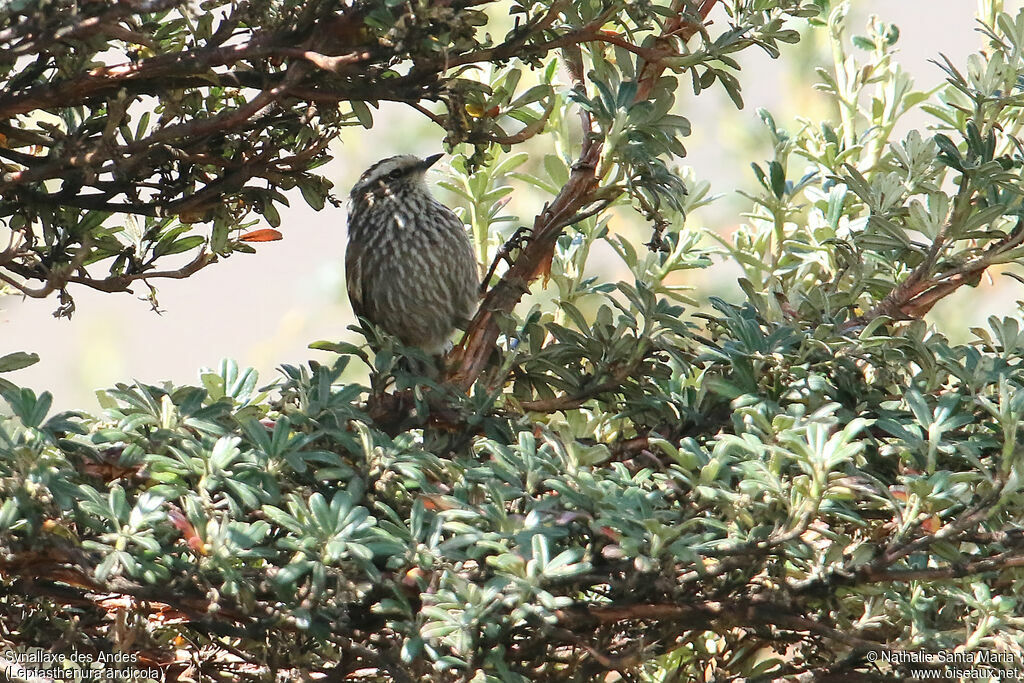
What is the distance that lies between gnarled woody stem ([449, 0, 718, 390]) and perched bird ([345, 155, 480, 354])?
143 cm

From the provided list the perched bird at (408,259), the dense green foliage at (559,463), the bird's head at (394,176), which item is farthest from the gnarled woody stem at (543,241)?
the bird's head at (394,176)

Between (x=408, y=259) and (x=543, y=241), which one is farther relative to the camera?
(x=408, y=259)

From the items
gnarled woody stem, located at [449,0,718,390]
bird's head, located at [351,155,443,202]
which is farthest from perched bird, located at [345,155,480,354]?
gnarled woody stem, located at [449,0,718,390]

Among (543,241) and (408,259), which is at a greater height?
(408,259)

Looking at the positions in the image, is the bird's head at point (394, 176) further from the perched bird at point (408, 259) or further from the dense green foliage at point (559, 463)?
the dense green foliage at point (559, 463)

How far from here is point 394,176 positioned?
14.8 ft

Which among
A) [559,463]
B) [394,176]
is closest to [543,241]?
[559,463]

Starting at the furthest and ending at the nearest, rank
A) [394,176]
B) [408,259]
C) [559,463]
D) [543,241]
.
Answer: [394,176], [408,259], [543,241], [559,463]

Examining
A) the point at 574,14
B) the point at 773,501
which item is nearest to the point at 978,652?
the point at 773,501

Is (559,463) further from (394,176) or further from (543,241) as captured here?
A: (394,176)

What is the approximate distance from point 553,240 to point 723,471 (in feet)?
2.83

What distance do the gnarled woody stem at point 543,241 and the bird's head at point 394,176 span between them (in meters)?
1.74

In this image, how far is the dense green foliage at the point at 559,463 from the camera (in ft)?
6.28

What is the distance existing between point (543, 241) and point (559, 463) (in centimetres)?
72
